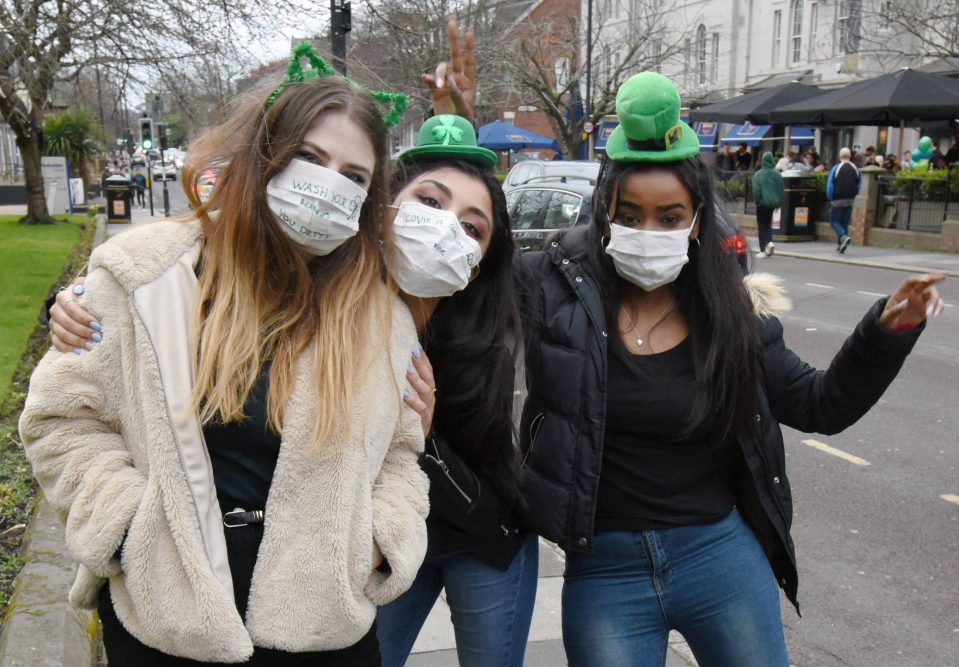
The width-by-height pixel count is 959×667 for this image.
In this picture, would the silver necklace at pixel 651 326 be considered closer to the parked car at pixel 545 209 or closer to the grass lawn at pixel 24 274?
the grass lawn at pixel 24 274

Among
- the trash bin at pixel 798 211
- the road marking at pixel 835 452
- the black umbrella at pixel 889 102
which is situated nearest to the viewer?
the road marking at pixel 835 452

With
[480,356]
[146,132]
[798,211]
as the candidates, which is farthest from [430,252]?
[146,132]

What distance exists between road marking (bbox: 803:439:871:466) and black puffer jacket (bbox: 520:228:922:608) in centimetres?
437

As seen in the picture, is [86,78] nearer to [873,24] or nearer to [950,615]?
[950,615]

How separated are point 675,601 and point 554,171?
42.8 feet

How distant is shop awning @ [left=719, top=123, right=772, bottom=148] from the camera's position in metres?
36.2

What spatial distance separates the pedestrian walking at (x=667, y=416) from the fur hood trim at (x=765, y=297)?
0.15 feet

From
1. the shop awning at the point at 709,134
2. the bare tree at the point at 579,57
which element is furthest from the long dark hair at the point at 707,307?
the shop awning at the point at 709,134

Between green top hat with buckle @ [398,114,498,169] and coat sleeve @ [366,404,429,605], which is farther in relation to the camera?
green top hat with buckle @ [398,114,498,169]

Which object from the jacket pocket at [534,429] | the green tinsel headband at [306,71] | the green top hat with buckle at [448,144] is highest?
the green tinsel headband at [306,71]

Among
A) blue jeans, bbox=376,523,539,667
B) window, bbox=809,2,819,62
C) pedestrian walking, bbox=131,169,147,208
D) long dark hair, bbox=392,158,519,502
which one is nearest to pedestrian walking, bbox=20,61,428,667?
long dark hair, bbox=392,158,519,502

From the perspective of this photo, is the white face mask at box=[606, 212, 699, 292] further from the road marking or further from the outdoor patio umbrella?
the outdoor patio umbrella

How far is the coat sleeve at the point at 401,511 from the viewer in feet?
6.50

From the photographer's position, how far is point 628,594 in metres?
2.38
